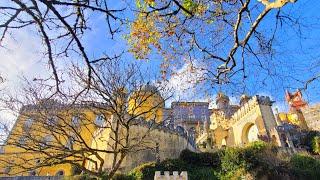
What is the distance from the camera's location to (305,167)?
23.4 metres

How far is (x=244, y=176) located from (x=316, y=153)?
557 inches

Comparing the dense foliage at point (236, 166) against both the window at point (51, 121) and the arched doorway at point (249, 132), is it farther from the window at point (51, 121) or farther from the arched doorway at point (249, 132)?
the arched doorway at point (249, 132)

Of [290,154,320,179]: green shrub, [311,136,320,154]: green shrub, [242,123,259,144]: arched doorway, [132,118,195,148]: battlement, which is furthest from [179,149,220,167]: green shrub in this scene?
[242,123,259,144]: arched doorway

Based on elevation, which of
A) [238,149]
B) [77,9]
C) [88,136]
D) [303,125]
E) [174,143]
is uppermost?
[303,125]

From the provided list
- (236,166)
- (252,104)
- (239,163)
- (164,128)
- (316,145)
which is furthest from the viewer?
(252,104)

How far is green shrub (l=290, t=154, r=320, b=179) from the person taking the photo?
22000 millimetres

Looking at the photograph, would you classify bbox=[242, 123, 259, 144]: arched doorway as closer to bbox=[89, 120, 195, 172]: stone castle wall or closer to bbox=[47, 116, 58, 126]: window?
bbox=[89, 120, 195, 172]: stone castle wall

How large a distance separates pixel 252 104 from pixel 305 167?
14.0 meters

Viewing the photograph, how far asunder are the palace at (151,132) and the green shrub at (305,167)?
182 inches

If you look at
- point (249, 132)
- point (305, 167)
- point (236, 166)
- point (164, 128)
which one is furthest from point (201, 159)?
point (249, 132)

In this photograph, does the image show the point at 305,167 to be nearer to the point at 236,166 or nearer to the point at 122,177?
the point at 236,166

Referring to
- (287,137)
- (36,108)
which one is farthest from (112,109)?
(287,137)

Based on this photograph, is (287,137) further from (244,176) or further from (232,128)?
(244,176)

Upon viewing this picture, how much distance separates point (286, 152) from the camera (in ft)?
91.1
